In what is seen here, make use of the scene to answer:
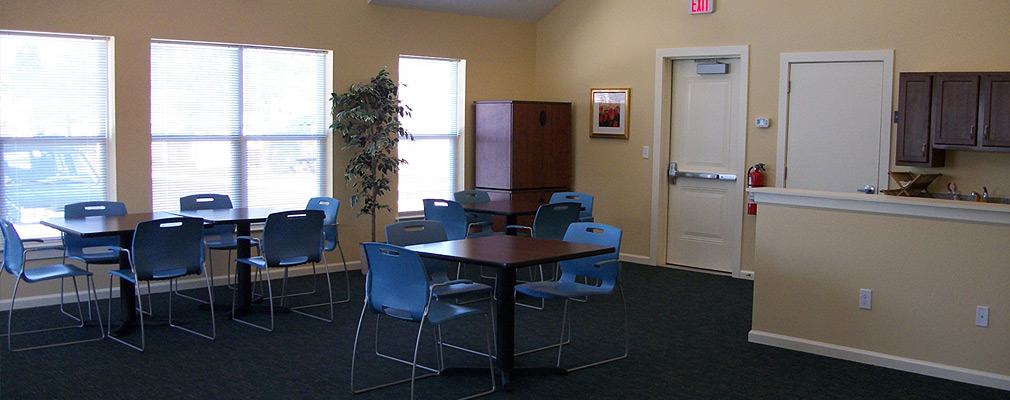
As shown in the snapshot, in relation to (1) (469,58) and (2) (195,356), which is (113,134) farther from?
(1) (469,58)

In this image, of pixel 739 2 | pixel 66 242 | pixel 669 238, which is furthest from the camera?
pixel 669 238

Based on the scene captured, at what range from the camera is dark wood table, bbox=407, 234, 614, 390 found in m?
4.52

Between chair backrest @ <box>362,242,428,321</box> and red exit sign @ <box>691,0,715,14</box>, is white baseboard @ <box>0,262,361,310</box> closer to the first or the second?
chair backrest @ <box>362,242,428,321</box>

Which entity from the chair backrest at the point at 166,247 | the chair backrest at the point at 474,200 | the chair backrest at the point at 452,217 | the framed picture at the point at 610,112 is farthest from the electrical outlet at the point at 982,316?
the chair backrest at the point at 166,247

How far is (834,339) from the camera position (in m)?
5.36

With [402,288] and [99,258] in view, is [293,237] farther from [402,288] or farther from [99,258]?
[402,288]

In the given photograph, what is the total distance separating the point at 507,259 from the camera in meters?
4.51

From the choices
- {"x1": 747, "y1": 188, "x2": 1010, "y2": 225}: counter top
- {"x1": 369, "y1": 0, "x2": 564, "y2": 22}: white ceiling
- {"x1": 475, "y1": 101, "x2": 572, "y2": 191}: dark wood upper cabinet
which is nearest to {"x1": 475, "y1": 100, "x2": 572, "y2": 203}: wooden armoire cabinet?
{"x1": 475, "y1": 101, "x2": 572, "y2": 191}: dark wood upper cabinet

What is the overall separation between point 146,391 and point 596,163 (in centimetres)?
566

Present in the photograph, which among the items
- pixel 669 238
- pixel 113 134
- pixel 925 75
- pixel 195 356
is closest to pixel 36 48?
pixel 113 134

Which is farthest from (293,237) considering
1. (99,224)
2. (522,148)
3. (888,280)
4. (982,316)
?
(982,316)

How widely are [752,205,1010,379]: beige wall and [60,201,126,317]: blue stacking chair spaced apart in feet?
14.9

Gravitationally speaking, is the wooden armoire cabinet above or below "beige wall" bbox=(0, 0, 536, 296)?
below

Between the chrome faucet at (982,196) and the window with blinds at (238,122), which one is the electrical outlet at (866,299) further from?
the window with blinds at (238,122)
